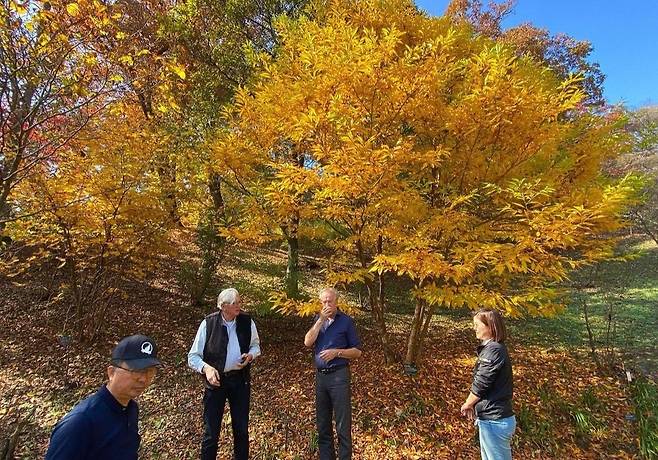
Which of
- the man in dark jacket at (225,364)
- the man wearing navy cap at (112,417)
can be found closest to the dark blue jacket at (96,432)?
the man wearing navy cap at (112,417)

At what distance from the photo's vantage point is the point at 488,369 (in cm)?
327

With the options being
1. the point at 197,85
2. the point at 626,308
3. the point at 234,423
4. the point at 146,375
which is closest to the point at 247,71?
the point at 197,85

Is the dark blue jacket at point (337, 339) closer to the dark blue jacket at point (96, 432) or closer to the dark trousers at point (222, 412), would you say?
the dark trousers at point (222, 412)

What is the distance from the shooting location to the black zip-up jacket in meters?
3.26

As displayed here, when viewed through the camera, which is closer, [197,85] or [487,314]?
[487,314]

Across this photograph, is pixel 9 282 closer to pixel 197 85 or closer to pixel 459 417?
pixel 197 85

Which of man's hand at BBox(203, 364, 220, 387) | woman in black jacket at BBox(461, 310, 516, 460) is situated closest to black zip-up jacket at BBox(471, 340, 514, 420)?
woman in black jacket at BBox(461, 310, 516, 460)

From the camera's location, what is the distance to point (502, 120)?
449 cm

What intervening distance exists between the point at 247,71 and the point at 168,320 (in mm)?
5676

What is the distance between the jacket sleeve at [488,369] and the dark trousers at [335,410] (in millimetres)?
1239

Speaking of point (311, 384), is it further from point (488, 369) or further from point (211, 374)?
point (488, 369)

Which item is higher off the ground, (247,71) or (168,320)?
(247,71)

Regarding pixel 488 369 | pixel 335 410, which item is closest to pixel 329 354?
pixel 335 410

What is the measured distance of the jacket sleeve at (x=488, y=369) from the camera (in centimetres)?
326
